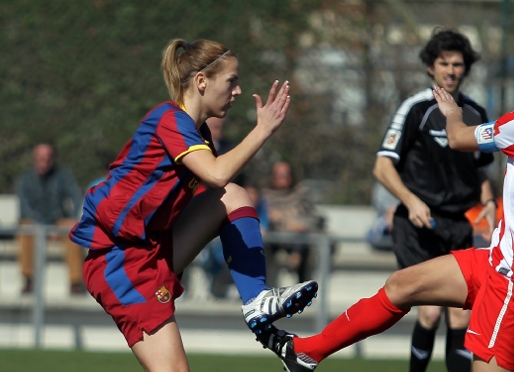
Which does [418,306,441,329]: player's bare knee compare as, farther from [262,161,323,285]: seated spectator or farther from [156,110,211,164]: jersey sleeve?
[262,161,323,285]: seated spectator

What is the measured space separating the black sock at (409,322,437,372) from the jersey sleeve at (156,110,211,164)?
6.78ft

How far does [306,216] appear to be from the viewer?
8227 mm

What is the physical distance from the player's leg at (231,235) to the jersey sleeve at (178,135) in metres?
0.41

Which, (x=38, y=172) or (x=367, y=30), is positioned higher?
(x=367, y=30)

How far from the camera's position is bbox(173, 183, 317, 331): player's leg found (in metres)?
3.96

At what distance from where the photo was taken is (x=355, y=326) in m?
4.18

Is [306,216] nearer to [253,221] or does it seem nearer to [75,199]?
[75,199]

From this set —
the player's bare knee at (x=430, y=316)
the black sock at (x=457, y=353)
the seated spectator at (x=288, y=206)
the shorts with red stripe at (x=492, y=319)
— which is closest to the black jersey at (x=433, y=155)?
the player's bare knee at (x=430, y=316)

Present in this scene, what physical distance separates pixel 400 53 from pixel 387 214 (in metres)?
2.10

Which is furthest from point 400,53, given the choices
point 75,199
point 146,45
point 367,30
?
point 75,199

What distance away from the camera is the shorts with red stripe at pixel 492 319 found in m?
3.65

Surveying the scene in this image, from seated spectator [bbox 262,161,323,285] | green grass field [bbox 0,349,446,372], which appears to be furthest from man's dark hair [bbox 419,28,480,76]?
seated spectator [bbox 262,161,323,285]

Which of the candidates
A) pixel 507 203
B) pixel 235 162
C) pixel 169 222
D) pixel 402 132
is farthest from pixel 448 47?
pixel 169 222

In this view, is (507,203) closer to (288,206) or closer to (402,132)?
(402,132)
